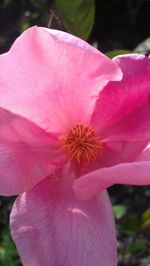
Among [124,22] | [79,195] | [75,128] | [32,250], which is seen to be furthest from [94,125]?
[124,22]

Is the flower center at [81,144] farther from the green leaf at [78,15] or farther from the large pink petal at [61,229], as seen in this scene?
the green leaf at [78,15]

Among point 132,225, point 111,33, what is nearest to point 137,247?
point 132,225

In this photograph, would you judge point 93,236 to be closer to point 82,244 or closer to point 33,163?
point 82,244

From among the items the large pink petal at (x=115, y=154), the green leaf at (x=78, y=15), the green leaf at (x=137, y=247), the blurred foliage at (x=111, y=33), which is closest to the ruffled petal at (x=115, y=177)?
the large pink petal at (x=115, y=154)

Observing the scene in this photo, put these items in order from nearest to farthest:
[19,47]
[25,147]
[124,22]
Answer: [19,47] → [25,147] → [124,22]

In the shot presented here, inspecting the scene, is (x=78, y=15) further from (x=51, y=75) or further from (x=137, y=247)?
(x=137, y=247)
